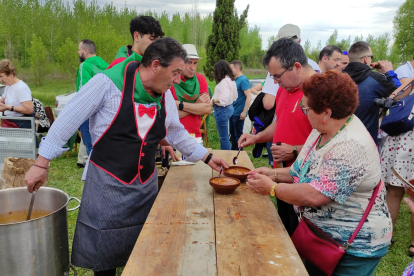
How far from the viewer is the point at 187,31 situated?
3369 centimetres

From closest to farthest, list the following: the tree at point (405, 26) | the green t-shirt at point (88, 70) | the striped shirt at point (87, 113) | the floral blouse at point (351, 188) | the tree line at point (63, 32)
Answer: the floral blouse at point (351, 188) < the striped shirt at point (87, 113) < the green t-shirt at point (88, 70) < the tree line at point (63, 32) < the tree at point (405, 26)

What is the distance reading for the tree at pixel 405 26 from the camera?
2836cm

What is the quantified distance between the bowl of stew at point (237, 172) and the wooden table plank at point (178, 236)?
0.20 metres

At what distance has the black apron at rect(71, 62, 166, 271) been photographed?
1.94 metres

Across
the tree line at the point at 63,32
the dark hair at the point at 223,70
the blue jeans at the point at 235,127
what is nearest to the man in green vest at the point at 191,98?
the dark hair at the point at 223,70

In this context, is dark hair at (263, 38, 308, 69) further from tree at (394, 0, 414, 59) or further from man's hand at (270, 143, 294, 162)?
tree at (394, 0, 414, 59)

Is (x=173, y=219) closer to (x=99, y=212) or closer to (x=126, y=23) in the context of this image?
(x=99, y=212)

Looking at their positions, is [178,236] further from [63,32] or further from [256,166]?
[63,32]

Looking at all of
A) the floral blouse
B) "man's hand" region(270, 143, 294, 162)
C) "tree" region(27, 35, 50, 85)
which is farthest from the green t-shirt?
"tree" region(27, 35, 50, 85)

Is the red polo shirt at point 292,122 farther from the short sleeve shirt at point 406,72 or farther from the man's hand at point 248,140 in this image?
the short sleeve shirt at point 406,72

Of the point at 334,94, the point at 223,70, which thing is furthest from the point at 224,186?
the point at 223,70

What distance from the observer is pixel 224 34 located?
658 inches

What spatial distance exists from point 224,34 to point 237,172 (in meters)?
15.3

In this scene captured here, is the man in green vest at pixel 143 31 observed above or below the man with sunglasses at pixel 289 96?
above
